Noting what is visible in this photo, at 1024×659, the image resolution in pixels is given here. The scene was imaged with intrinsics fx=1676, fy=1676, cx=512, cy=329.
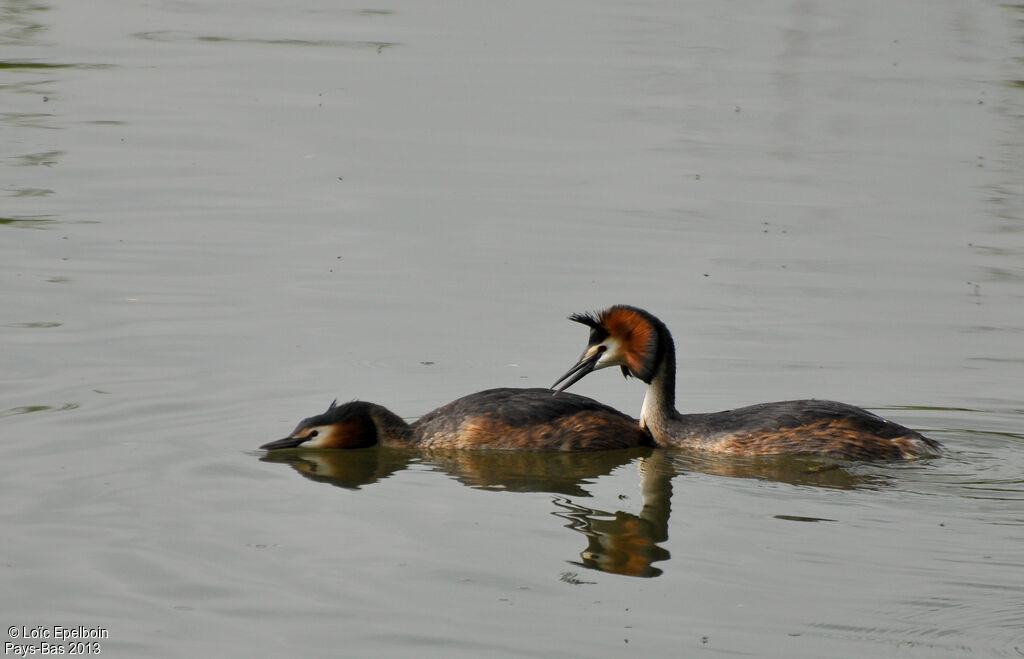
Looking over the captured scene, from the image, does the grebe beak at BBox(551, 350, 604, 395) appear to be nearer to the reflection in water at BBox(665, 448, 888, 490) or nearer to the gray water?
the gray water

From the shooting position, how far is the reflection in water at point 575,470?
8719 mm

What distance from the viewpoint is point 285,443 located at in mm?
9523

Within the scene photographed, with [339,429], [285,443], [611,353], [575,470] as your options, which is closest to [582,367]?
[611,353]

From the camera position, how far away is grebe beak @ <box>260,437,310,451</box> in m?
9.50

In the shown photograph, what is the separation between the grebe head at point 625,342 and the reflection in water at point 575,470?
0.54 m

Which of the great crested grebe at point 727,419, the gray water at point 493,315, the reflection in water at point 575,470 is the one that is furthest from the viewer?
the great crested grebe at point 727,419

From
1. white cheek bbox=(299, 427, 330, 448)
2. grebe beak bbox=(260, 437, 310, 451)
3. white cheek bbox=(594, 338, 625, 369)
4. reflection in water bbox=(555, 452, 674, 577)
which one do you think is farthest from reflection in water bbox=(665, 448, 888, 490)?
grebe beak bbox=(260, 437, 310, 451)

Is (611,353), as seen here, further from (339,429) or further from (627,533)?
(627,533)

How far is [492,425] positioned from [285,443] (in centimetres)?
123

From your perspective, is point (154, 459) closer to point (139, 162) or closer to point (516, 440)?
point (516, 440)

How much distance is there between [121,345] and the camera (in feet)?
36.4

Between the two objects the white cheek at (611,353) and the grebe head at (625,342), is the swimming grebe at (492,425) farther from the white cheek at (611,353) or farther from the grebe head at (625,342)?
the white cheek at (611,353)

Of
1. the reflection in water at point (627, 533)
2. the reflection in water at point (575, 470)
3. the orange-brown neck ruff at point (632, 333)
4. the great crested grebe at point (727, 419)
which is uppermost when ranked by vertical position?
the orange-brown neck ruff at point (632, 333)

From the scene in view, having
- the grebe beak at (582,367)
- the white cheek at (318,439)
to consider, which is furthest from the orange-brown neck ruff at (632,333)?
the white cheek at (318,439)
